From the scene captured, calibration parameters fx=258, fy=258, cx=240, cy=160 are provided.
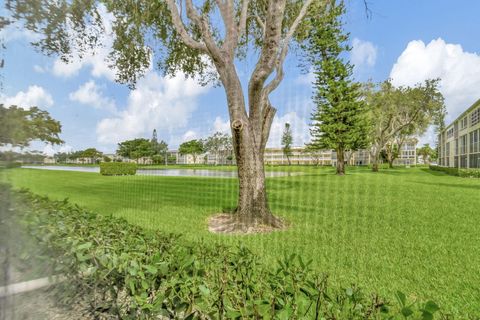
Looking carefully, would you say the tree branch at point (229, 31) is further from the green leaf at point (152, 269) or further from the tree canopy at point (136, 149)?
the green leaf at point (152, 269)

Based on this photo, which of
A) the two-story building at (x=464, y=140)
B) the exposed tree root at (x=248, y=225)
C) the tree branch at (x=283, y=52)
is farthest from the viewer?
the two-story building at (x=464, y=140)

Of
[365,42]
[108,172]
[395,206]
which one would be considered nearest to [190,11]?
[365,42]

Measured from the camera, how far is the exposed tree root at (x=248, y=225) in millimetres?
3355

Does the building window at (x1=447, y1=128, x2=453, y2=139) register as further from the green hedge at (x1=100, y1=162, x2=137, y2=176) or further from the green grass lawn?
the green hedge at (x1=100, y1=162, x2=137, y2=176)

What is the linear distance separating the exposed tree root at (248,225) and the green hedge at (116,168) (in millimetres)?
1509

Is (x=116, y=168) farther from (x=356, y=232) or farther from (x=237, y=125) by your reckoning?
(x=356, y=232)

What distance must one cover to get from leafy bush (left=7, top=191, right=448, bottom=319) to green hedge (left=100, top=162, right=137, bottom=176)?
776mm

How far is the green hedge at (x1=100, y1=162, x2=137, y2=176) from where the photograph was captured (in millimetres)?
1946

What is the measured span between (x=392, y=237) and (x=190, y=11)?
3868 mm

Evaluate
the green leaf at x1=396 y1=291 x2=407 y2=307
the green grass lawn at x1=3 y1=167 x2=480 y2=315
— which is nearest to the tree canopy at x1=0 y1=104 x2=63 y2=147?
the green grass lawn at x1=3 y1=167 x2=480 y2=315

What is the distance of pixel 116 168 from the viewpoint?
2.04 m

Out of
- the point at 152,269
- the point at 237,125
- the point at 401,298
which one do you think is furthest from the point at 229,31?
the point at 401,298

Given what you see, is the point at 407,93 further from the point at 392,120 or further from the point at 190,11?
the point at 190,11

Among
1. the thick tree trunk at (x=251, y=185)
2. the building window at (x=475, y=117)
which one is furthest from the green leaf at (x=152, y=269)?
the building window at (x=475, y=117)
